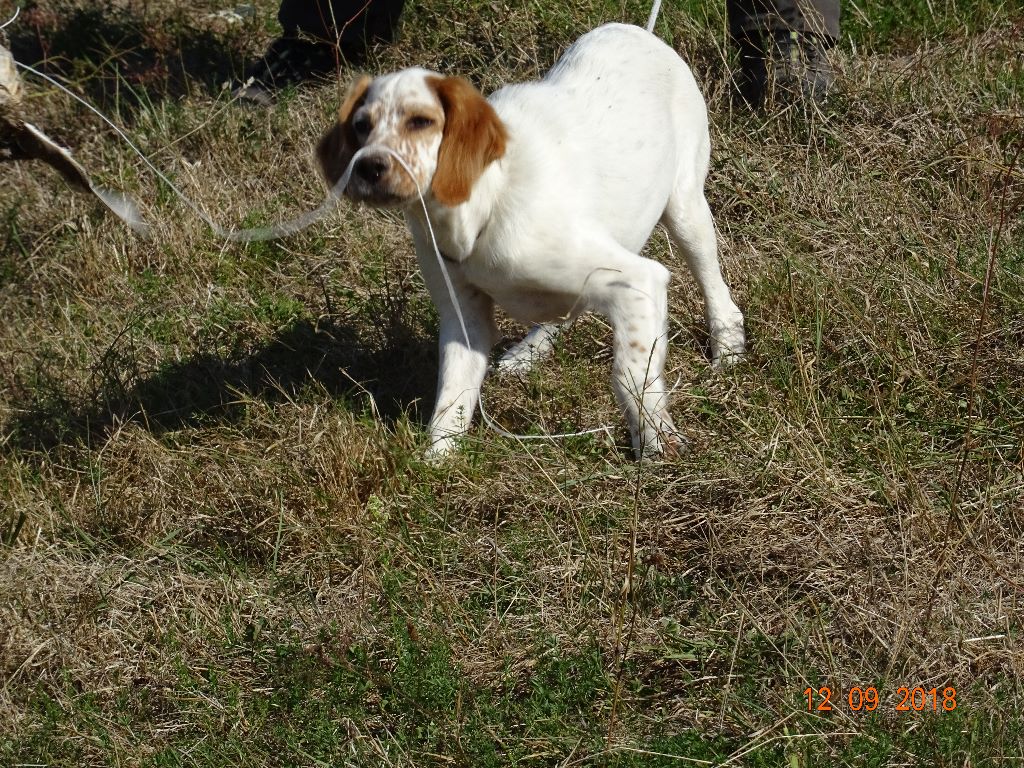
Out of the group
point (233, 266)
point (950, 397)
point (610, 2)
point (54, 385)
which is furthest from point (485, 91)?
Result: point (950, 397)

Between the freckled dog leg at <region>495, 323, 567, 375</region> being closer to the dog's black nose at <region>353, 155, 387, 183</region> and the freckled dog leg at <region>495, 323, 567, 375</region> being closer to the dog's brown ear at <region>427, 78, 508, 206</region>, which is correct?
the dog's brown ear at <region>427, 78, 508, 206</region>

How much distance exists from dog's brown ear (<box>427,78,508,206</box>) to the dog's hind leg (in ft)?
3.40

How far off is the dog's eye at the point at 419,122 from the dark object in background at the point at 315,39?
86.7 inches

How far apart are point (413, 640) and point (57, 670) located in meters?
0.79

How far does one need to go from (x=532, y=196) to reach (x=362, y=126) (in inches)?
17.5

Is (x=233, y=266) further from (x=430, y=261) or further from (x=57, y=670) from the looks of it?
(x=57, y=670)

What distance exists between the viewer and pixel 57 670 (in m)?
2.95

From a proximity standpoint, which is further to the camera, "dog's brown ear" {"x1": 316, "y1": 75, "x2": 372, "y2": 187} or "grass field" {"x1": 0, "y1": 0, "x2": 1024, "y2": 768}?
"dog's brown ear" {"x1": 316, "y1": 75, "x2": 372, "y2": 187}

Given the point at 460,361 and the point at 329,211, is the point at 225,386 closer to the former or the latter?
the point at 460,361

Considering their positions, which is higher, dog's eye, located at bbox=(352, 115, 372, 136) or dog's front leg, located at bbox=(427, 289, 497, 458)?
dog's eye, located at bbox=(352, 115, 372, 136)

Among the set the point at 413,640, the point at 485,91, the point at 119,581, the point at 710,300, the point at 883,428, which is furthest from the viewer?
the point at 485,91

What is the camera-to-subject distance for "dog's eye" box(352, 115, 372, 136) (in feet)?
10.6
